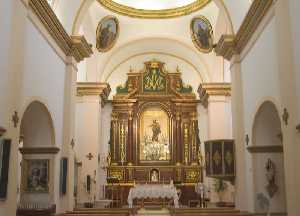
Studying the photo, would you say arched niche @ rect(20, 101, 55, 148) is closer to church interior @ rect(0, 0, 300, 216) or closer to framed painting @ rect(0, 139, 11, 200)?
church interior @ rect(0, 0, 300, 216)

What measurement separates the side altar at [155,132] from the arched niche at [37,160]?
8389 millimetres

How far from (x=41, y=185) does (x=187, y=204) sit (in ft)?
30.6

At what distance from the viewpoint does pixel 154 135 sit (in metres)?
20.9

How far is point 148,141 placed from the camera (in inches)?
819

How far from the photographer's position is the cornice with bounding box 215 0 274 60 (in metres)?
10.3

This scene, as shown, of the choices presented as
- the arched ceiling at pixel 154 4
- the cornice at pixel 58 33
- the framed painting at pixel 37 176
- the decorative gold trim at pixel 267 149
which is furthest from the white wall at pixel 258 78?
the arched ceiling at pixel 154 4

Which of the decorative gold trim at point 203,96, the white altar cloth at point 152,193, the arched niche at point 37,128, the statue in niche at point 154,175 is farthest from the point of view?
the statue in niche at point 154,175

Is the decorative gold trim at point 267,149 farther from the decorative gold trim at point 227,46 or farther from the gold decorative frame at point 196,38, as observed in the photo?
the gold decorative frame at point 196,38

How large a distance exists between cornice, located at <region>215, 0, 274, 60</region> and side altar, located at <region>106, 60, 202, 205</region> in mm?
7457

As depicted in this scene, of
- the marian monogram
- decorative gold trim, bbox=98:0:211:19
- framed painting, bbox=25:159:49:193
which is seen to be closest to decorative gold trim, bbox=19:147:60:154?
framed painting, bbox=25:159:49:193

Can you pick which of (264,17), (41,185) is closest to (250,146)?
(264,17)

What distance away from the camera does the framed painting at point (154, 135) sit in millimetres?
20562

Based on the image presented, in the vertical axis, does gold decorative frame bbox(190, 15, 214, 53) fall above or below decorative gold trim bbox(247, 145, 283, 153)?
above

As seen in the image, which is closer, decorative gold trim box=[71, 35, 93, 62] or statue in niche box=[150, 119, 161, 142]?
decorative gold trim box=[71, 35, 93, 62]
